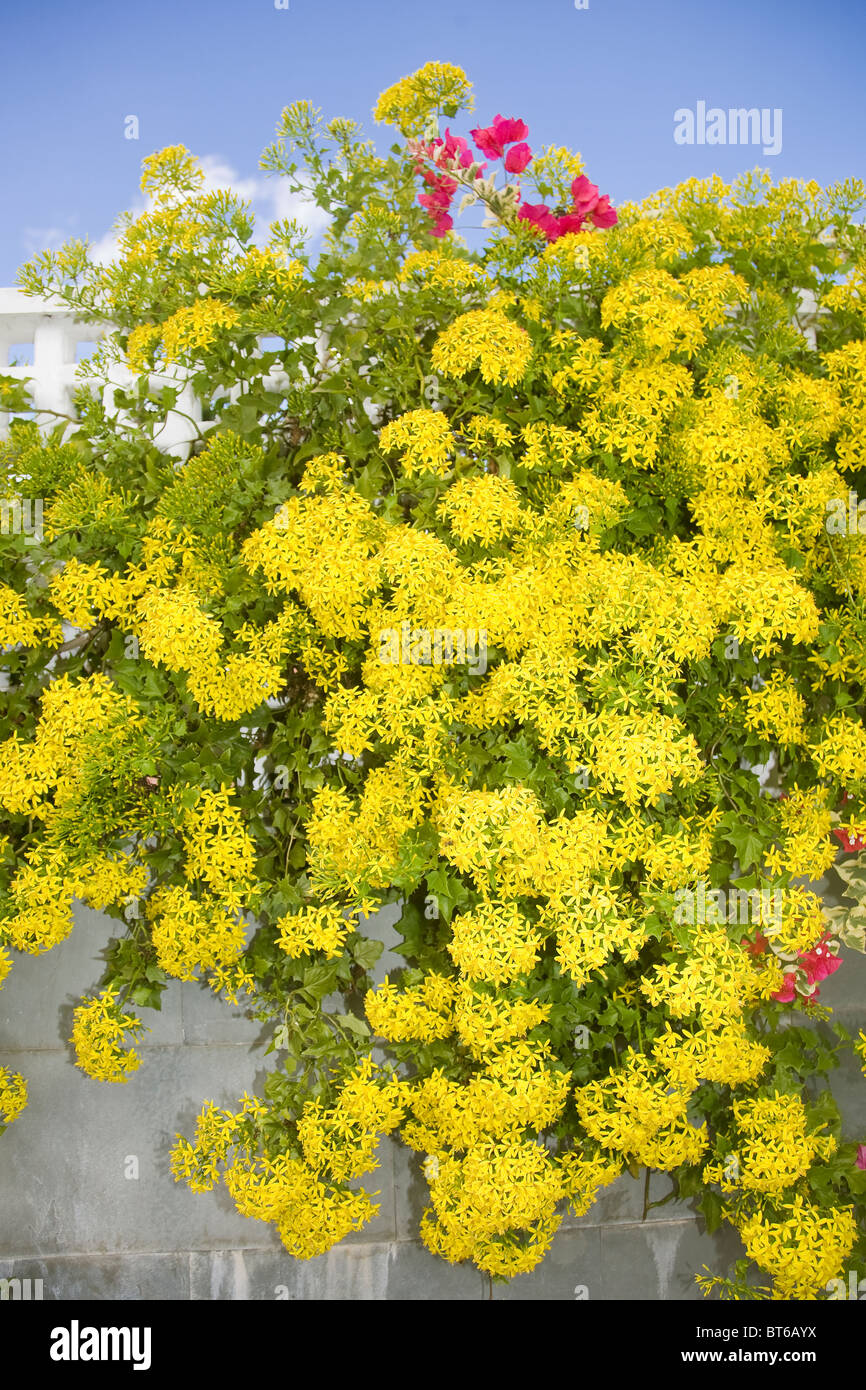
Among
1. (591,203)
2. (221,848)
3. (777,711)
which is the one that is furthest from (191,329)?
(777,711)

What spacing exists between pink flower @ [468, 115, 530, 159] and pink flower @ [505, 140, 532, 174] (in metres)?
0.01

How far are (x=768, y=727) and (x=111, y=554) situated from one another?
1927 mm

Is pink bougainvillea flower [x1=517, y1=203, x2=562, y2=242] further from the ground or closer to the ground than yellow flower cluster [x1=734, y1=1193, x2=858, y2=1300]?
further from the ground

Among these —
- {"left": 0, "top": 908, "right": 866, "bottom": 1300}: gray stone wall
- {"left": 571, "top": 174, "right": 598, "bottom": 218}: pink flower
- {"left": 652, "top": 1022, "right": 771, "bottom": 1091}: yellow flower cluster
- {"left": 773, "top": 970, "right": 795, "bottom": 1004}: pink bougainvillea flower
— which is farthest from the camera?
{"left": 0, "top": 908, "right": 866, "bottom": 1300}: gray stone wall

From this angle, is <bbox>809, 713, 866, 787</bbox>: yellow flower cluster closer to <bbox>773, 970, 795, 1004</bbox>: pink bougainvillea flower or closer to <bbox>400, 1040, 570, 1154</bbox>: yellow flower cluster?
<bbox>773, 970, 795, 1004</bbox>: pink bougainvillea flower

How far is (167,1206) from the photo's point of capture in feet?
10.8

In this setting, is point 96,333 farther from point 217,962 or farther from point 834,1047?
point 834,1047

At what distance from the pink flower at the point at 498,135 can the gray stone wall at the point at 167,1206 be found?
8.30 feet

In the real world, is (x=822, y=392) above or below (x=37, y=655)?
above

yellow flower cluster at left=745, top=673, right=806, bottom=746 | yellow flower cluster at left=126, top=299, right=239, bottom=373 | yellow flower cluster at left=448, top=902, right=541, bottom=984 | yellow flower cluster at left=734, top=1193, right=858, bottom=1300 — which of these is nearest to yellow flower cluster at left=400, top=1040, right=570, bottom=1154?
yellow flower cluster at left=448, top=902, right=541, bottom=984

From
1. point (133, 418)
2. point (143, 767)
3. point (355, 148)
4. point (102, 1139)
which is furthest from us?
point (102, 1139)

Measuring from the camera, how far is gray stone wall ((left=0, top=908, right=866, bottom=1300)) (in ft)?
10.7

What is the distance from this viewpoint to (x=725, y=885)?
284cm
